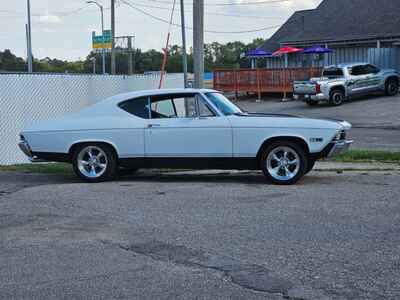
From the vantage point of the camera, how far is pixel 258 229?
7.73 meters

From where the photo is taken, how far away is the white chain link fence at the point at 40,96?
1631cm

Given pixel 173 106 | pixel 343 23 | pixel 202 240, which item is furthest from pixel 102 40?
pixel 202 240

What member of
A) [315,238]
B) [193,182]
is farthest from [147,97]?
[315,238]

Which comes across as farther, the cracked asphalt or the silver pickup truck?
the silver pickup truck

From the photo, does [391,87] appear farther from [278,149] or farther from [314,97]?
[278,149]

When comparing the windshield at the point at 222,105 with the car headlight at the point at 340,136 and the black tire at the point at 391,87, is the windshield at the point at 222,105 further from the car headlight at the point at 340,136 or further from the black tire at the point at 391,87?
the black tire at the point at 391,87

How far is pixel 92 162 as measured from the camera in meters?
11.5

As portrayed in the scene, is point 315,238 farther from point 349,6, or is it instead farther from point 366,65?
point 349,6

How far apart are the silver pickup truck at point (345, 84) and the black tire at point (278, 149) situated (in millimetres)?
20157

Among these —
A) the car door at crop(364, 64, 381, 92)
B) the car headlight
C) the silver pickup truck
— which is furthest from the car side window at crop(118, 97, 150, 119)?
the car door at crop(364, 64, 381, 92)

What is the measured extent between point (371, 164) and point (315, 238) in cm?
675

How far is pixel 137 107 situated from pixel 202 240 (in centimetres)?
460

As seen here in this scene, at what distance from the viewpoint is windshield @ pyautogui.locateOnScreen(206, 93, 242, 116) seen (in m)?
11.3

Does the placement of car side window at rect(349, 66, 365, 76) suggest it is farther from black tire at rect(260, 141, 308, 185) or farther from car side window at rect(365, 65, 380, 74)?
black tire at rect(260, 141, 308, 185)
